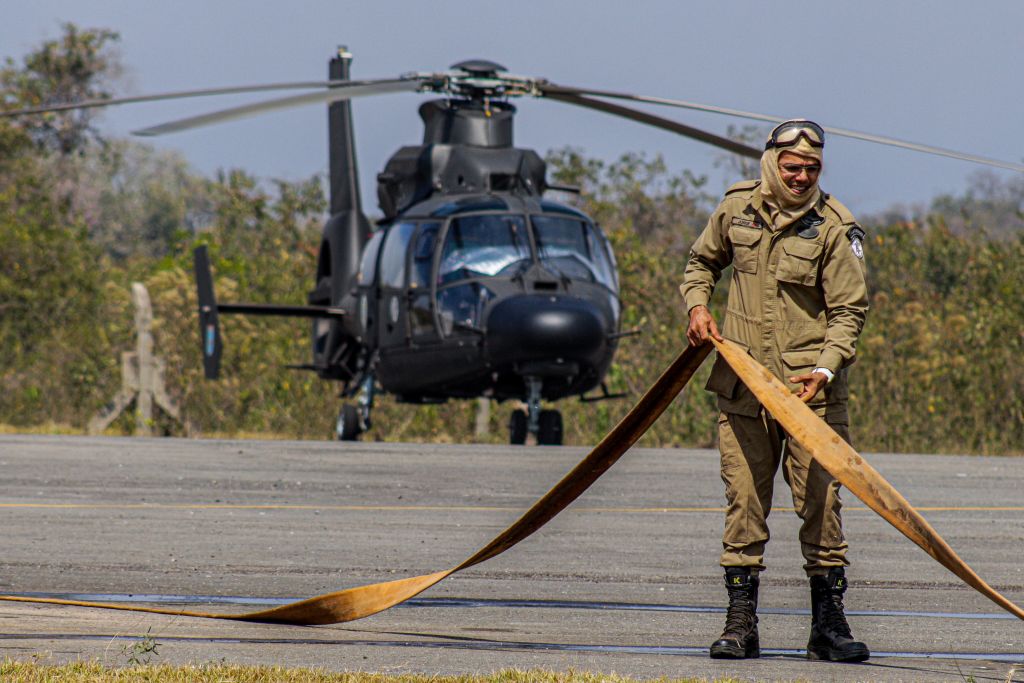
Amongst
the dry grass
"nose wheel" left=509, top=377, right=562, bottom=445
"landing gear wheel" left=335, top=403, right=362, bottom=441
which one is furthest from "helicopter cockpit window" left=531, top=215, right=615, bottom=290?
the dry grass

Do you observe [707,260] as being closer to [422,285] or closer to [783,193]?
[783,193]

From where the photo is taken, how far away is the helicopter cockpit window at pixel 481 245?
16.8 metres

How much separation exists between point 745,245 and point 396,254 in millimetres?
12347


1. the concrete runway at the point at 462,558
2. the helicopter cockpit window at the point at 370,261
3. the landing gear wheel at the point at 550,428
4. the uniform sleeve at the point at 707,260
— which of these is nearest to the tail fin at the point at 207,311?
the helicopter cockpit window at the point at 370,261

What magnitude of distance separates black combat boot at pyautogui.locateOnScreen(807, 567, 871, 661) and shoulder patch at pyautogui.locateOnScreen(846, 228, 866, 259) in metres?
1.17

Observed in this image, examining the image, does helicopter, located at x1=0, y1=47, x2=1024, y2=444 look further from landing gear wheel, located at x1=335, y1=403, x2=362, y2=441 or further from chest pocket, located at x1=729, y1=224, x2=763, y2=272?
chest pocket, located at x1=729, y1=224, x2=763, y2=272

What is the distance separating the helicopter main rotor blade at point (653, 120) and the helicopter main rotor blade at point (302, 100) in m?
1.76

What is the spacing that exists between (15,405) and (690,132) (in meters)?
13.6

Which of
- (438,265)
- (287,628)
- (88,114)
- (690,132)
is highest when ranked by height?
(88,114)

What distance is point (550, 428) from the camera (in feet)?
57.5

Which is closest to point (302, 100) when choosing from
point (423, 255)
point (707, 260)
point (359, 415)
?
point (423, 255)

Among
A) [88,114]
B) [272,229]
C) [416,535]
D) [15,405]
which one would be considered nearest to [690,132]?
[416,535]

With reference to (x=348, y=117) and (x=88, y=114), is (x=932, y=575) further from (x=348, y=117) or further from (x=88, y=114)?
(x=88, y=114)

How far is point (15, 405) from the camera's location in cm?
2462
